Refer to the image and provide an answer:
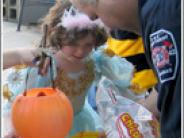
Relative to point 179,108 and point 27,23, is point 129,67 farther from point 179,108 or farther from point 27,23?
point 27,23

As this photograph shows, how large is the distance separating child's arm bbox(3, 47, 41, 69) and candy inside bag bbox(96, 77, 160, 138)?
0.47 m

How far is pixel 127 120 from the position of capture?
2098 mm

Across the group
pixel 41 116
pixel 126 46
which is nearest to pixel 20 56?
pixel 41 116

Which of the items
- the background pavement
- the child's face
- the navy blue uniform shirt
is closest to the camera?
the navy blue uniform shirt

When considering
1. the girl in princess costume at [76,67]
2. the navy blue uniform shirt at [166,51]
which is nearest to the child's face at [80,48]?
the girl in princess costume at [76,67]

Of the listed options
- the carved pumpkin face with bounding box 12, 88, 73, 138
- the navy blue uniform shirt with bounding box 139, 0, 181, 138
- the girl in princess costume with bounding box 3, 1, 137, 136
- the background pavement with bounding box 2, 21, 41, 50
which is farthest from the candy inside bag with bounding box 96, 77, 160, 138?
the background pavement with bounding box 2, 21, 41, 50

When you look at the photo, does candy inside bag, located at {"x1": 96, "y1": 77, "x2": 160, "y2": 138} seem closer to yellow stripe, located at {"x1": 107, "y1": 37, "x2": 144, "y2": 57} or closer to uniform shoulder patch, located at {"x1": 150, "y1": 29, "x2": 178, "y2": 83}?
yellow stripe, located at {"x1": 107, "y1": 37, "x2": 144, "y2": 57}

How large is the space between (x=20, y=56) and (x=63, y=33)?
1.57 ft

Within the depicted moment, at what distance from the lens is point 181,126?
113 centimetres

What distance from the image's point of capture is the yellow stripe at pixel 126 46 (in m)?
2.67

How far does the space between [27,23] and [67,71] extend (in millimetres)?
5898

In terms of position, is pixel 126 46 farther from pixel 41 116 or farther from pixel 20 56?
pixel 41 116

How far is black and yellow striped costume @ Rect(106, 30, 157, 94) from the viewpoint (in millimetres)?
2671

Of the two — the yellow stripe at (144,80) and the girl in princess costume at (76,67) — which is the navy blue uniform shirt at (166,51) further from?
the yellow stripe at (144,80)
